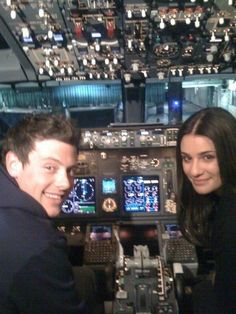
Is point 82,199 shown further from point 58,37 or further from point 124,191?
point 58,37

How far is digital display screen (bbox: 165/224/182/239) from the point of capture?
2374 mm

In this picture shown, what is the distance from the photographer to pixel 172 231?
244 cm

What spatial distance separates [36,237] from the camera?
1016 mm

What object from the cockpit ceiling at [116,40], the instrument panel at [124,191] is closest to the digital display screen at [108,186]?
the instrument panel at [124,191]

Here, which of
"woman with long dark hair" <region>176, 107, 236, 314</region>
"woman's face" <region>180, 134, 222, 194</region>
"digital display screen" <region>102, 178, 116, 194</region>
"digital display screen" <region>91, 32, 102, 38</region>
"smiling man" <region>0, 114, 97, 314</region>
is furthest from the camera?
"digital display screen" <region>91, 32, 102, 38</region>

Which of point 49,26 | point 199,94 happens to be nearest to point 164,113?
point 199,94

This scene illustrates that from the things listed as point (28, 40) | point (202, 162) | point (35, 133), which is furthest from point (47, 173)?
point (28, 40)

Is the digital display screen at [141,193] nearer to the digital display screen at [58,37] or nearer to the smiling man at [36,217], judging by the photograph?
the smiling man at [36,217]

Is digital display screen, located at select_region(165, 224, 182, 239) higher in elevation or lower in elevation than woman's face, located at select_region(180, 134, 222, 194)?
lower

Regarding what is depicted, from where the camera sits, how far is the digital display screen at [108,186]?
2.59m

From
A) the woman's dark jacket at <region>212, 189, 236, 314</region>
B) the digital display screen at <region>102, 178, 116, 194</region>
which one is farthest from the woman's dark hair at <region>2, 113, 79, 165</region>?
the digital display screen at <region>102, 178, 116, 194</region>

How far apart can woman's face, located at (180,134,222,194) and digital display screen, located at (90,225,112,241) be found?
1.07 m

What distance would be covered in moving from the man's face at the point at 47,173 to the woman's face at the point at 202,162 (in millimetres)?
561

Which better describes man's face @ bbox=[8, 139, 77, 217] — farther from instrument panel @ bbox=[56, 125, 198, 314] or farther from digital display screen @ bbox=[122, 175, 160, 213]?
digital display screen @ bbox=[122, 175, 160, 213]
